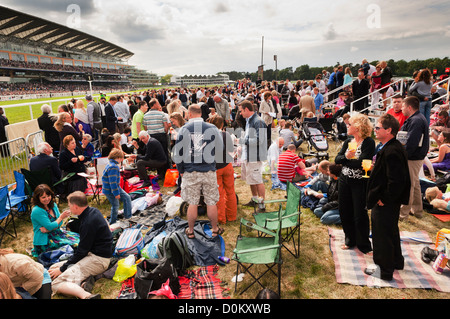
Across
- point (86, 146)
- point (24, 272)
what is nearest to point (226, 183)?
point (24, 272)

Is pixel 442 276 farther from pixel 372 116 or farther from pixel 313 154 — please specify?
pixel 372 116

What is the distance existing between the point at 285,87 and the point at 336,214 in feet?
42.5

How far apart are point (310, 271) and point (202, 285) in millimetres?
1513

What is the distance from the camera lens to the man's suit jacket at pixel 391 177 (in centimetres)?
296

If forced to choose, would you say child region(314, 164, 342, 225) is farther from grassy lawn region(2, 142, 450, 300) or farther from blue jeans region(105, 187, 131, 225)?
blue jeans region(105, 187, 131, 225)

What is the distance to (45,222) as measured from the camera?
3.94 m

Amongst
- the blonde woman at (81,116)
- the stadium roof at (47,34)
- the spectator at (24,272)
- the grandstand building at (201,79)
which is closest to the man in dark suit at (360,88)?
the blonde woman at (81,116)

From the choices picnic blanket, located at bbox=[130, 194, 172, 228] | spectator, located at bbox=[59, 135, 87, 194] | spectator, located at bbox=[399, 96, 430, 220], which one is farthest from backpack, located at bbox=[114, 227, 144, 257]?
spectator, located at bbox=[399, 96, 430, 220]

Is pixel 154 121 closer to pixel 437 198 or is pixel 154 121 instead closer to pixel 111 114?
pixel 111 114

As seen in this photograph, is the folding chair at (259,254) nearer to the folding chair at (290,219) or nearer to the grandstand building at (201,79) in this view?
the folding chair at (290,219)

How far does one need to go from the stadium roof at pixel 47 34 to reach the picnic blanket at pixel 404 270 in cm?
6045

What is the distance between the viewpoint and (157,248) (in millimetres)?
3898

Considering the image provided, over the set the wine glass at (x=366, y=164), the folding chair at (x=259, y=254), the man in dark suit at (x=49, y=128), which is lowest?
the folding chair at (x=259, y=254)
